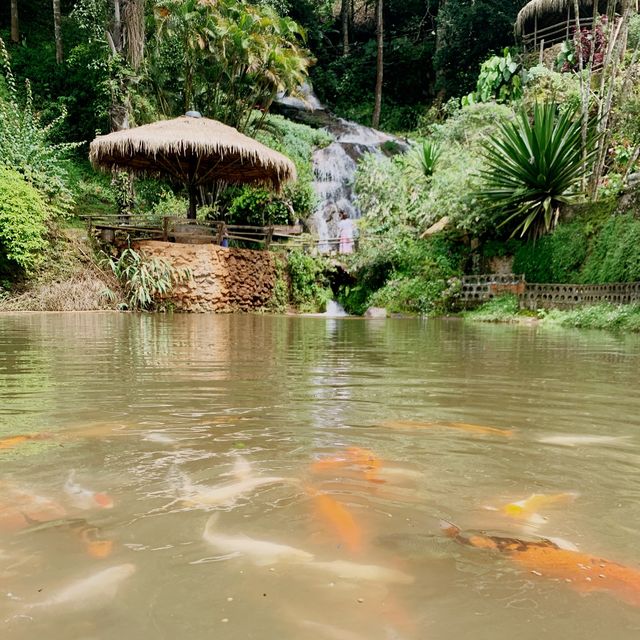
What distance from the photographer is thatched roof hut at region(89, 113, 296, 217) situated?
12766mm

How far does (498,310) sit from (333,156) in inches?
479

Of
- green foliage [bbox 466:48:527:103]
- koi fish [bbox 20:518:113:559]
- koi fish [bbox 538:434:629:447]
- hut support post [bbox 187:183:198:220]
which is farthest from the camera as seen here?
green foliage [bbox 466:48:527:103]

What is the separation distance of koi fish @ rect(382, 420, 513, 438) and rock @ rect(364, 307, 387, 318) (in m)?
10.7

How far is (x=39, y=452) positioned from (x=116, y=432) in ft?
1.09

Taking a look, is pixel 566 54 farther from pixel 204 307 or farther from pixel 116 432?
pixel 116 432

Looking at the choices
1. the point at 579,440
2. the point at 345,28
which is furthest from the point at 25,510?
the point at 345,28

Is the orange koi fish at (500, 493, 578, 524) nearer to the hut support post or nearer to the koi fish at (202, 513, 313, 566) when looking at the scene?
the koi fish at (202, 513, 313, 566)

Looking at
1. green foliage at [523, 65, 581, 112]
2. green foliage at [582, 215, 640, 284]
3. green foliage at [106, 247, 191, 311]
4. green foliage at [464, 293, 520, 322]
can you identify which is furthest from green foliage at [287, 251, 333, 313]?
green foliage at [523, 65, 581, 112]

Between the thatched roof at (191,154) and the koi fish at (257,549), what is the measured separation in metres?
12.7

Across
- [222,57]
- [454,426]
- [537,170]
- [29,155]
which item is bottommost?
[454,426]

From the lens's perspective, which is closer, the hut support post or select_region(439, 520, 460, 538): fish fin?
select_region(439, 520, 460, 538): fish fin

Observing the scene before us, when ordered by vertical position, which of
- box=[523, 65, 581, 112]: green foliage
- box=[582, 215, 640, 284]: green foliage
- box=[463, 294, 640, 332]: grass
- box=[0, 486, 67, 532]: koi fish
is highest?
box=[523, 65, 581, 112]: green foliage

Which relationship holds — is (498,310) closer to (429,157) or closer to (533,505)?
(429,157)

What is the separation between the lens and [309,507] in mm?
1422
